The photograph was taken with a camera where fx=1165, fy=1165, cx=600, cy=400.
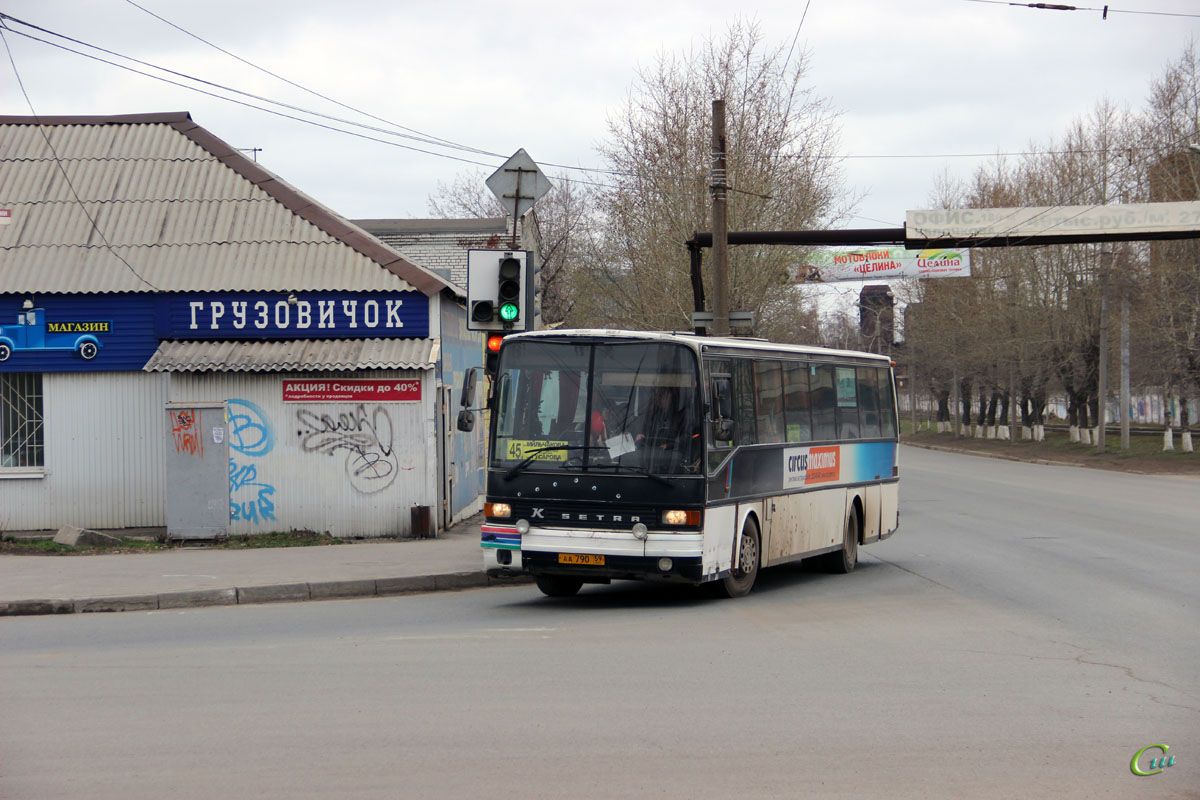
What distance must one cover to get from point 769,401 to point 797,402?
2.72ft

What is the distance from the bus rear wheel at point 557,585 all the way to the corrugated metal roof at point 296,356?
5.47 m

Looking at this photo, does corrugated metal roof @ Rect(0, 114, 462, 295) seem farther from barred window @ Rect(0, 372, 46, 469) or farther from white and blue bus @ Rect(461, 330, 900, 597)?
white and blue bus @ Rect(461, 330, 900, 597)

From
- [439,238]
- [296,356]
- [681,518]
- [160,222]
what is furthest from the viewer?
[439,238]

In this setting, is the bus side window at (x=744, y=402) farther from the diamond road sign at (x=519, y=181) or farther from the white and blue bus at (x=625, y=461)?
the diamond road sign at (x=519, y=181)

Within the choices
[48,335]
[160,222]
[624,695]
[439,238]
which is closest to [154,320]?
[48,335]

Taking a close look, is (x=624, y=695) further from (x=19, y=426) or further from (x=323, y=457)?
(x=19, y=426)

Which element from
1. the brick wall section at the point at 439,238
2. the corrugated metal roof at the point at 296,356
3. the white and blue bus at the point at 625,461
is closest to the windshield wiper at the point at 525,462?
the white and blue bus at the point at 625,461

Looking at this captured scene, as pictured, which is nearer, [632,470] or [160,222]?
[632,470]

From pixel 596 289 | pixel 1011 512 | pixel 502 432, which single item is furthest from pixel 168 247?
pixel 596 289

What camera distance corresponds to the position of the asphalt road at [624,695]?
5715mm

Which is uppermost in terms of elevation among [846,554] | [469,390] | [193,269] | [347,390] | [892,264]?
[892,264]

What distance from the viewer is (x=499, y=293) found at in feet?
45.1

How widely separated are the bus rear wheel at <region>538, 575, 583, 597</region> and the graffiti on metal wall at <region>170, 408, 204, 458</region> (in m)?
6.94

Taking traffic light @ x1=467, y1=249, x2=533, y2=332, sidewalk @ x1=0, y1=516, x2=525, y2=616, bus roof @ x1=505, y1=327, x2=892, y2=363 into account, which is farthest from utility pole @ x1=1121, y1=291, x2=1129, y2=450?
traffic light @ x1=467, y1=249, x2=533, y2=332
